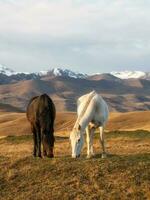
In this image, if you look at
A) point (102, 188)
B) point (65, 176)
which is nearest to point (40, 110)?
point (65, 176)

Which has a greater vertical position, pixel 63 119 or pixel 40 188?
pixel 40 188

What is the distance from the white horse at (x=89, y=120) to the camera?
2138cm

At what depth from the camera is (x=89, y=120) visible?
72.2 feet

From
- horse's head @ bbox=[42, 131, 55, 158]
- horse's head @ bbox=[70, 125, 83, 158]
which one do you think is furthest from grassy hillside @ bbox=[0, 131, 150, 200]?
horse's head @ bbox=[42, 131, 55, 158]

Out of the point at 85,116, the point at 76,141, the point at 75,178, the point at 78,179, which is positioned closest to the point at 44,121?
the point at 85,116

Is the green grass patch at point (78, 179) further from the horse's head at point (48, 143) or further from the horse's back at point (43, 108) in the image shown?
the horse's back at point (43, 108)

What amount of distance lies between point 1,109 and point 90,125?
138863 millimetres

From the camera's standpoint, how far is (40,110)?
2328 cm

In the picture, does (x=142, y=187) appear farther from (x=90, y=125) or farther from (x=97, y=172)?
(x=90, y=125)

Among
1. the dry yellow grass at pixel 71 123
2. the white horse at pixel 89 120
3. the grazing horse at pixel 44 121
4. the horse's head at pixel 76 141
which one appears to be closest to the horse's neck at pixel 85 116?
the white horse at pixel 89 120

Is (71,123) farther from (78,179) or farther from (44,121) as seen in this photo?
(78,179)

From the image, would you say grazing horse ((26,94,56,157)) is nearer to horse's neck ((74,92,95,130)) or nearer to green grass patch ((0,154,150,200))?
horse's neck ((74,92,95,130))

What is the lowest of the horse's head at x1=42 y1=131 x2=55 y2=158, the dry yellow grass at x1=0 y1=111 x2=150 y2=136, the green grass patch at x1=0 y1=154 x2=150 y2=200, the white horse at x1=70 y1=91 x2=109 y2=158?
the dry yellow grass at x1=0 y1=111 x2=150 y2=136

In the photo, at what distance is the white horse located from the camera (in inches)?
842
